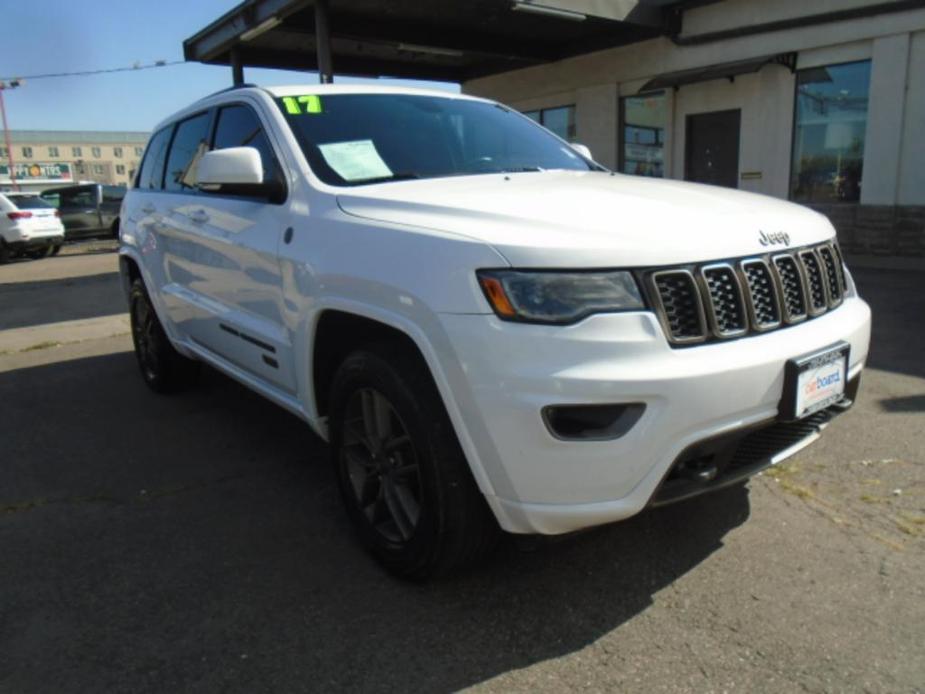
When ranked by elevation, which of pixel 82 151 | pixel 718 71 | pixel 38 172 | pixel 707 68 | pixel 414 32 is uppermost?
pixel 82 151

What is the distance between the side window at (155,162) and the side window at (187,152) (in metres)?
0.17

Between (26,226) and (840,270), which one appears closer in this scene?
(840,270)

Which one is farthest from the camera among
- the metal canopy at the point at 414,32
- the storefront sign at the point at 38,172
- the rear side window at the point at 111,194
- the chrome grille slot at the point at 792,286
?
the storefront sign at the point at 38,172

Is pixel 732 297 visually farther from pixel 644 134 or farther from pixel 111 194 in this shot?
pixel 111 194

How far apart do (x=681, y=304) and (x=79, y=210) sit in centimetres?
2310

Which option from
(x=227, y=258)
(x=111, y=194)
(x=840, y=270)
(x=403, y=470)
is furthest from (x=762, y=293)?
(x=111, y=194)

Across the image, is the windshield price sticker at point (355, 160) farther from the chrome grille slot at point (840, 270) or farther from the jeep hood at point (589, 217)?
the chrome grille slot at point (840, 270)

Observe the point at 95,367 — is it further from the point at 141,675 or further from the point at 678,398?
the point at 678,398

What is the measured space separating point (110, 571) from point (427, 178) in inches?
78.9

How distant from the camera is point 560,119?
51.8 feet

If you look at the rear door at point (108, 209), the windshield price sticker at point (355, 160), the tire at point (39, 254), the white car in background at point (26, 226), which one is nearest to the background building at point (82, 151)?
the rear door at point (108, 209)

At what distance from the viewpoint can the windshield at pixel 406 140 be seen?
307 centimetres

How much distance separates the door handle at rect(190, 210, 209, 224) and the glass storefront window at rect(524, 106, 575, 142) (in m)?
12.4

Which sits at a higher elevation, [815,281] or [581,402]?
[815,281]
